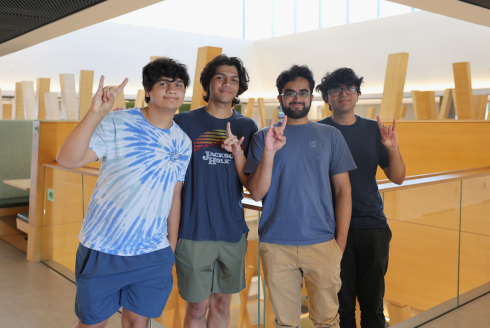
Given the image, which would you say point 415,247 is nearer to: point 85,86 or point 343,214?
point 343,214

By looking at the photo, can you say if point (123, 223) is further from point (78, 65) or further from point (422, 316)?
point (78, 65)

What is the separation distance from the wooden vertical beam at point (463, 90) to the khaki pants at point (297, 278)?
12.6ft

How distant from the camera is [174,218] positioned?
5.82 ft

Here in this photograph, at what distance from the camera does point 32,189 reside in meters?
4.11

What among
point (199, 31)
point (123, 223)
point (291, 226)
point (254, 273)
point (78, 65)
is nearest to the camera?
point (123, 223)

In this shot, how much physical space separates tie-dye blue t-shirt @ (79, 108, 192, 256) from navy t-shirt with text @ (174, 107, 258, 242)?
0.19 m

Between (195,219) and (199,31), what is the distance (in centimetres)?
1622

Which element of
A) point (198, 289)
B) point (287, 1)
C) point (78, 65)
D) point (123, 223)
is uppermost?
point (287, 1)

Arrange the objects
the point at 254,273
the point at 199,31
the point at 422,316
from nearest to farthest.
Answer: the point at 254,273 < the point at 422,316 < the point at 199,31

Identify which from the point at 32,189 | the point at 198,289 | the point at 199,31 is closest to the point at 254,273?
the point at 198,289

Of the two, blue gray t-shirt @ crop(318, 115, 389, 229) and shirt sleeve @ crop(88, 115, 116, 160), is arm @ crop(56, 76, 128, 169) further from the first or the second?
blue gray t-shirt @ crop(318, 115, 389, 229)

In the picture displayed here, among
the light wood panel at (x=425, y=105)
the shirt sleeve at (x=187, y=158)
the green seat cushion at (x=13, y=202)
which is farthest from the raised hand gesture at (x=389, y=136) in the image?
the green seat cushion at (x=13, y=202)

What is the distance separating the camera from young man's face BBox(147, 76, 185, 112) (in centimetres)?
164

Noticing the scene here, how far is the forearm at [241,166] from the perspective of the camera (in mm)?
1797
